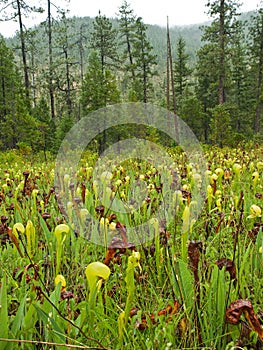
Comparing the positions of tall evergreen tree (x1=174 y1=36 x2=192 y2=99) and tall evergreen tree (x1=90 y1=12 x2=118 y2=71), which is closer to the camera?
tall evergreen tree (x1=174 y1=36 x2=192 y2=99)

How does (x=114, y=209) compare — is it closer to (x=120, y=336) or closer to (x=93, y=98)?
(x=120, y=336)

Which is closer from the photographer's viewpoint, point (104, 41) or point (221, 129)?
point (221, 129)

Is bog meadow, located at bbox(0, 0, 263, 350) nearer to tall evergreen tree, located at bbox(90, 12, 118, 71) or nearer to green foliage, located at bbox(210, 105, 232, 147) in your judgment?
green foliage, located at bbox(210, 105, 232, 147)

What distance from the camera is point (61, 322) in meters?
0.97

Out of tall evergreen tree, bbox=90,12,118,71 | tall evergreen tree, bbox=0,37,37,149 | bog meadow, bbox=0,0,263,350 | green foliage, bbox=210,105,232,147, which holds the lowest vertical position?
bog meadow, bbox=0,0,263,350

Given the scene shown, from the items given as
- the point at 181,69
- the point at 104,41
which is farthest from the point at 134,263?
the point at 104,41

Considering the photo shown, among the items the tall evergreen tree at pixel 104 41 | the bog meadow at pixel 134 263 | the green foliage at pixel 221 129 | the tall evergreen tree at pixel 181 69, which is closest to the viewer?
the bog meadow at pixel 134 263

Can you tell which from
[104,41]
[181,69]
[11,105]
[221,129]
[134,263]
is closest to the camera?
[134,263]

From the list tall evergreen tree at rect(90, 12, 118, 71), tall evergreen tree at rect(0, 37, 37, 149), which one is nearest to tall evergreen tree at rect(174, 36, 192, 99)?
tall evergreen tree at rect(90, 12, 118, 71)

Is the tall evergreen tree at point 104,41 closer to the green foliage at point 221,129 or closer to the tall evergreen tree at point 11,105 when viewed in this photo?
the tall evergreen tree at point 11,105

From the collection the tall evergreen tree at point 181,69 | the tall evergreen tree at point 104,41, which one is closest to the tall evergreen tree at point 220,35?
the tall evergreen tree at point 181,69

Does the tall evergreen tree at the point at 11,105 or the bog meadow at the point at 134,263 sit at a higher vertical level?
the tall evergreen tree at the point at 11,105

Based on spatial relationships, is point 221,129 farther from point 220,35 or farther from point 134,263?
point 134,263

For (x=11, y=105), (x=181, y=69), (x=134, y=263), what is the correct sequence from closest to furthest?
(x=134, y=263) → (x=11, y=105) → (x=181, y=69)
